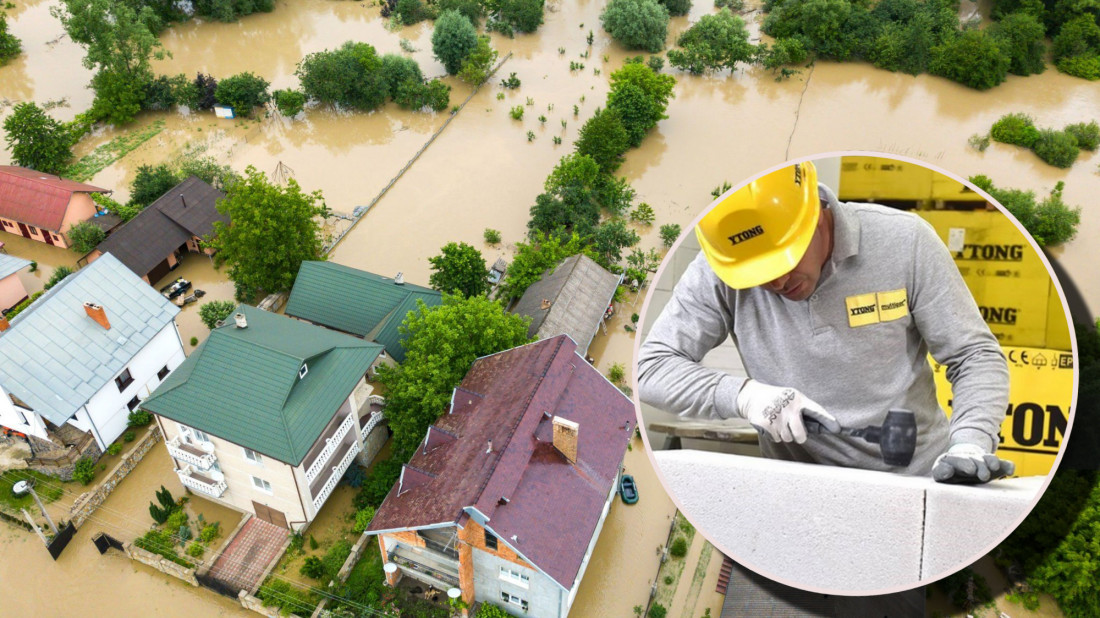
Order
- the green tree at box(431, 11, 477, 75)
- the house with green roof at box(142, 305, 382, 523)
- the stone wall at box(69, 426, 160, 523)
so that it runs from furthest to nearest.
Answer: the green tree at box(431, 11, 477, 75), the stone wall at box(69, 426, 160, 523), the house with green roof at box(142, 305, 382, 523)

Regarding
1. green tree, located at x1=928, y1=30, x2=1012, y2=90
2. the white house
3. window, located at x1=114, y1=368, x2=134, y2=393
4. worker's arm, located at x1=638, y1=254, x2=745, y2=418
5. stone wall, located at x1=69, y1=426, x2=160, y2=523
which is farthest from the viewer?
green tree, located at x1=928, y1=30, x2=1012, y2=90

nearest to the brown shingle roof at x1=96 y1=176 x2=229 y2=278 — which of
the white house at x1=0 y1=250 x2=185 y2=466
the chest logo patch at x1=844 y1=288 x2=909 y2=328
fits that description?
the white house at x1=0 y1=250 x2=185 y2=466

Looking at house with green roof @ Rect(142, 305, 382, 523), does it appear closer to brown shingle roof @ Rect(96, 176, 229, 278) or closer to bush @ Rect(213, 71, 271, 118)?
brown shingle roof @ Rect(96, 176, 229, 278)

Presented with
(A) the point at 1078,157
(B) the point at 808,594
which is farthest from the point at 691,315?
(A) the point at 1078,157

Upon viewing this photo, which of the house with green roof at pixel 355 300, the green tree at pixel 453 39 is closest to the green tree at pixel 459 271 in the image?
the house with green roof at pixel 355 300

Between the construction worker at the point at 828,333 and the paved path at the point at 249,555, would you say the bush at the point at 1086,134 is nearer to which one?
the paved path at the point at 249,555
